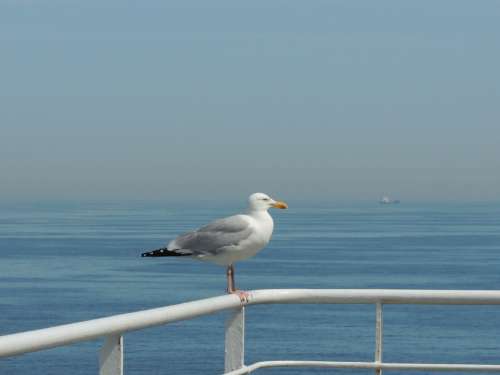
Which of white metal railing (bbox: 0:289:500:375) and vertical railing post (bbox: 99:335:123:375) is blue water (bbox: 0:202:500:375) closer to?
white metal railing (bbox: 0:289:500:375)

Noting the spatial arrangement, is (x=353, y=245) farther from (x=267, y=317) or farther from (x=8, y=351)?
(x=8, y=351)

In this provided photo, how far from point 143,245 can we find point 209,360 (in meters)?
97.4

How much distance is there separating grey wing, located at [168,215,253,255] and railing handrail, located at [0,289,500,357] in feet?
4.57

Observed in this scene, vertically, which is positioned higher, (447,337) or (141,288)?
(141,288)

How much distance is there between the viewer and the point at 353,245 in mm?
176125

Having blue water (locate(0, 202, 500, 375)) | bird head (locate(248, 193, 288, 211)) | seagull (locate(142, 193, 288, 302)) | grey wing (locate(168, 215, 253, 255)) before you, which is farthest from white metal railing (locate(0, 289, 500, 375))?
blue water (locate(0, 202, 500, 375))

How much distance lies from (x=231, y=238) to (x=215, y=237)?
219 millimetres

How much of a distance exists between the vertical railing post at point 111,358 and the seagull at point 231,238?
8.87 ft

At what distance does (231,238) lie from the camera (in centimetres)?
653

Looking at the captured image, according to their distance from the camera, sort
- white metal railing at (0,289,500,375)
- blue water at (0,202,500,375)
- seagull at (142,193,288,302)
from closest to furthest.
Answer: white metal railing at (0,289,500,375) → seagull at (142,193,288,302) → blue water at (0,202,500,375)

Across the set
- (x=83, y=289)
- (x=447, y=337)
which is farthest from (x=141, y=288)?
(x=447, y=337)

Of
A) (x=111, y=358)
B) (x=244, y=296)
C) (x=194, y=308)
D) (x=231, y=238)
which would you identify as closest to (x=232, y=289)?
(x=231, y=238)

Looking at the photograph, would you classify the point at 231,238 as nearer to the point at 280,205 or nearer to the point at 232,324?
the point at 280,205

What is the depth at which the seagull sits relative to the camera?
6523 mm
